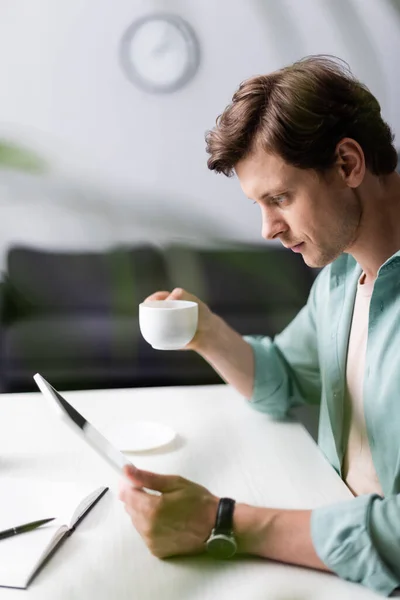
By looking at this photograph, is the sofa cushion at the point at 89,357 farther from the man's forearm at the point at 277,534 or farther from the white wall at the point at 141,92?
the man's forearm at the point at 277,534

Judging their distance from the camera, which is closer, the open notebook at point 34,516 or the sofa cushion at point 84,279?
the open notebook at point 34,516

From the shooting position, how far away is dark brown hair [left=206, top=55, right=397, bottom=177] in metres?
0.91

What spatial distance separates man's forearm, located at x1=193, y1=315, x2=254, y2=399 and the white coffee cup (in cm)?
17

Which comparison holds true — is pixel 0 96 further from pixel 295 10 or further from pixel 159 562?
pixel 159 562

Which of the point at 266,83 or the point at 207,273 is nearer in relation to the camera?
the point at 266,83

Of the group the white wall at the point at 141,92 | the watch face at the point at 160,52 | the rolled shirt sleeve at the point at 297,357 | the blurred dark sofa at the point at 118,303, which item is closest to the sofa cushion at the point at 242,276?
the blurred dark sofa at the point at 118,303

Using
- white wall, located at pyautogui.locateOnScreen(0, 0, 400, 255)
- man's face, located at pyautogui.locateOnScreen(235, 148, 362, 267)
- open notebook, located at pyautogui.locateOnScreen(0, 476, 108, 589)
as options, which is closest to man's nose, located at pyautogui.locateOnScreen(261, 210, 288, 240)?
man's face, located at pyautogui.locateOnScreen(235, 148, 362, 267)

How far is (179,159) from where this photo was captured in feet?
5.95

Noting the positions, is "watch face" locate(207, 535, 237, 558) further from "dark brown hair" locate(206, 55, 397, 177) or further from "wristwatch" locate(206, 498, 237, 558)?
"dark brown hair" locate(206, 55, 397, 177)

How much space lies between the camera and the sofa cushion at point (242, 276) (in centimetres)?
189

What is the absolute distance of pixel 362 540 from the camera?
64cm

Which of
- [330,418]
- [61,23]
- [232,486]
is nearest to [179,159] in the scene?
[61,23]

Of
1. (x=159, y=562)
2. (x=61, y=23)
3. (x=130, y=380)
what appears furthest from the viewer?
(x=130, y=380)

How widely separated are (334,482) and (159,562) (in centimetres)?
29
